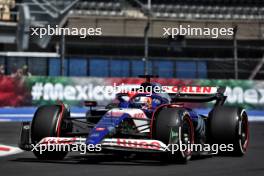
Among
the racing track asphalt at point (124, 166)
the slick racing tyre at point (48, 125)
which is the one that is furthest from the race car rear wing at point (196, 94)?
the slick racing tyre at point (48, 125)

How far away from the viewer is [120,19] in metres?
33.1

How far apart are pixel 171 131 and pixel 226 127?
1.91m

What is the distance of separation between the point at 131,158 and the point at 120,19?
73.8 feet

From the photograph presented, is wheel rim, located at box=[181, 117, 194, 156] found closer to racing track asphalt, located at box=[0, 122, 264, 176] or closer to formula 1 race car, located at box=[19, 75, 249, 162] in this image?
formula 1 race car, located at box=[19, 75, 249, 162]

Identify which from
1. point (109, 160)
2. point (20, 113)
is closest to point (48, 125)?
point (109, 160)

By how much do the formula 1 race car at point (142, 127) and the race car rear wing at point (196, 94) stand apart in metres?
0.57

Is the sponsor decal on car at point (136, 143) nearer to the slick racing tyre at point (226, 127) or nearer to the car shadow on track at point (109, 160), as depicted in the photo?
the car shadow on track at point (109, 160)

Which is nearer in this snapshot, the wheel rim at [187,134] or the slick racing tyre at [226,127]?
the wheel rim at [187,134]

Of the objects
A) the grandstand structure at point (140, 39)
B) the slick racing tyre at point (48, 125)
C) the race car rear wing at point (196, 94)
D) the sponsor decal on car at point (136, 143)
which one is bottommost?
the sponsor decal on car at point (136, 143)

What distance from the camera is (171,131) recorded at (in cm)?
972

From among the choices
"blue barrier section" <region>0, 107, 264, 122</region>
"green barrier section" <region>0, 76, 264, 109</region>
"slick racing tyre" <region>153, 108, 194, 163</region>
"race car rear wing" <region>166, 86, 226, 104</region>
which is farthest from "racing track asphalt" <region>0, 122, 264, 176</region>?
"green barrier section" <region>0, 76, 264, 109</region>

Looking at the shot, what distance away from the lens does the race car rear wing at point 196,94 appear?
12.5 m

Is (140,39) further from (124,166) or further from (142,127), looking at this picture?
(124,166)

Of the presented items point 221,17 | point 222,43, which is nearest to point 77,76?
point 222,43
